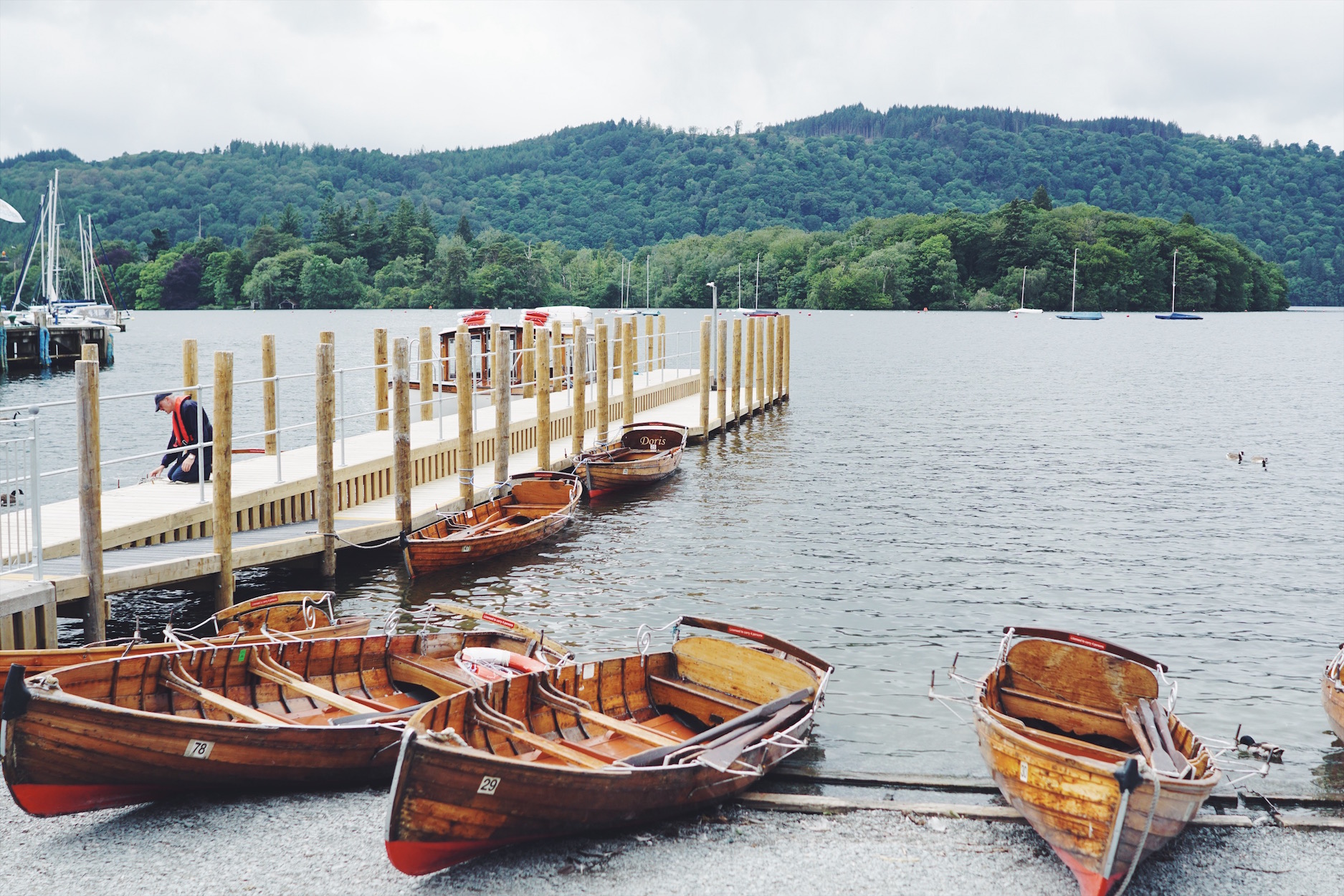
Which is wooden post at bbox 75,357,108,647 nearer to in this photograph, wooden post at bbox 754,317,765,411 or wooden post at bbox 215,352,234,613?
wooden post at bbox 215,352,234,613

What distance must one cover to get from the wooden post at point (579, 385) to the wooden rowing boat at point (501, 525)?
3661 mm

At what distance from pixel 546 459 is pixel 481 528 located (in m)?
4.19

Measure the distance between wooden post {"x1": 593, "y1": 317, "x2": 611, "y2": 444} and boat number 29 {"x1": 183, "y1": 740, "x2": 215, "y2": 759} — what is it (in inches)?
696

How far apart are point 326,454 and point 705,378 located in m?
18.3

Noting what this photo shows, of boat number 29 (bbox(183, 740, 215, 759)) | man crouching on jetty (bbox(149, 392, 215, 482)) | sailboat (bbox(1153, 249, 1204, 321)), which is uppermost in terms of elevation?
sailboat (bbox(1153, 249, 1204, 321))

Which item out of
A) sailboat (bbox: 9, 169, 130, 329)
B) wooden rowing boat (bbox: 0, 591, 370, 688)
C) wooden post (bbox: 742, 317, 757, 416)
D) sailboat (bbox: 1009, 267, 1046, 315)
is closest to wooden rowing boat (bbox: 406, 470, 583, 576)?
wooden rowing boat (bbox: 0, 591, 370, 688)

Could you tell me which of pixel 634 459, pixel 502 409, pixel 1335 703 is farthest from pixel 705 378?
pixel 1335 703

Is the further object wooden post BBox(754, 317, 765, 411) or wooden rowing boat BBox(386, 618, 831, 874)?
wooden post BBox(754, 317, 765, 411)

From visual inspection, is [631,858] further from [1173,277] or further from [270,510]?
[1173,277]

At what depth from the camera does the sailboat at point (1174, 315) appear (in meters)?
147

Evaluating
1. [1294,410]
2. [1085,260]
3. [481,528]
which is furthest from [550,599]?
[1085,260]

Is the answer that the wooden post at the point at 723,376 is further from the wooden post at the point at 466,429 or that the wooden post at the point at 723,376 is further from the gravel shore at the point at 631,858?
the gravel shore at the point at 631,858

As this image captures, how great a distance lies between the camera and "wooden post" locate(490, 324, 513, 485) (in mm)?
20188

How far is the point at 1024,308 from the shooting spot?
152875mm
